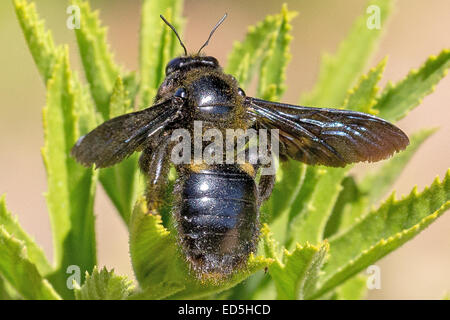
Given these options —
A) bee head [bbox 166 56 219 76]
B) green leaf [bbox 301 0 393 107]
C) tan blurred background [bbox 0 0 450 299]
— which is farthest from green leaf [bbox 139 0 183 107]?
tan blurred background [bbox 0 0 450 299]

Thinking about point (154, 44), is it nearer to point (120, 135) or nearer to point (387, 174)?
point (120, 135)

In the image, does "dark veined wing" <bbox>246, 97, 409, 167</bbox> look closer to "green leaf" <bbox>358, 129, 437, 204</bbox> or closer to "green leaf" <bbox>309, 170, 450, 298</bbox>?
"green leaf" <bbox>309, 170, 450, 298</bbox>

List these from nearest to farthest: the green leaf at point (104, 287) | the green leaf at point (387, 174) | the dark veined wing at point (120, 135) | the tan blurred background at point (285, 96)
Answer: the green leaf at point (104, 287), the dark veined wing at point (120, 135), the green leaf at point (387, 174), the tan blurred background at point (285, 96)

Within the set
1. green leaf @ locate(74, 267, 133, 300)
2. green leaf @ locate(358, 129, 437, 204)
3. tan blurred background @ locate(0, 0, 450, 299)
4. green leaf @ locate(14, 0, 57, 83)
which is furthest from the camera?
tan blurred background @ locate(0, 0, 450, 299)

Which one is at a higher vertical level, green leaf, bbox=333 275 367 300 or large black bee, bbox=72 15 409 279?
Answer: large black bee, bbox=72 15 409 279

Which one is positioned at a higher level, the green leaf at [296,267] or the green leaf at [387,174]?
the green leaf at [387,174]

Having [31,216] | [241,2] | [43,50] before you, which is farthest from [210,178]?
[241,2]

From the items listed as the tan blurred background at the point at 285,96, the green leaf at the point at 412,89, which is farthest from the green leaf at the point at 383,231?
the tan blurred background at the point at 285,96

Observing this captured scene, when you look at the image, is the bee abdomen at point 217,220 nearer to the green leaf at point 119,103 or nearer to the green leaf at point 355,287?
the green leaf at point 119,103
